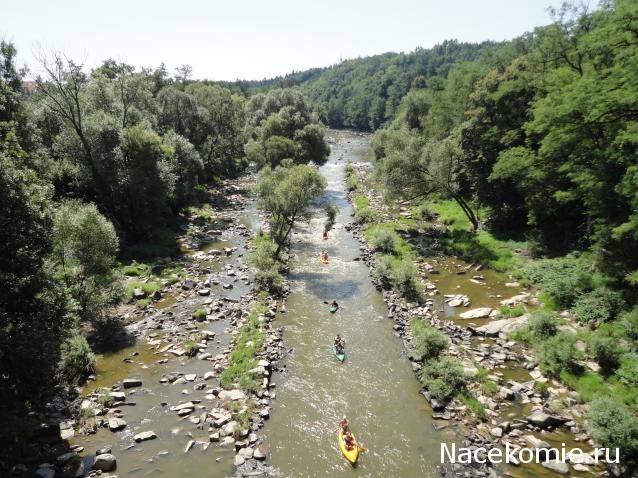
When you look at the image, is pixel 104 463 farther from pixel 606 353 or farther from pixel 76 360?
pixel 606 353

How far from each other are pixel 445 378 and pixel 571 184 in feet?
74.1

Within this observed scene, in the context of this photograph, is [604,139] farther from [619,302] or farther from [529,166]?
[619,302]

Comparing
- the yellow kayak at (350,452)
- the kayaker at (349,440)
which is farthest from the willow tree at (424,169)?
the yellow kayak at (350,452)

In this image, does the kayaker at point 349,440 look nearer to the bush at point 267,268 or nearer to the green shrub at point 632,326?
the green shrub at point 632,326

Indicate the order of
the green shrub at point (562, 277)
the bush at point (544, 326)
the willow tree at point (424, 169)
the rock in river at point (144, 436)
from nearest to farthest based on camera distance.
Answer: the rock in river at point (144, 436) → the bush at point (544, 326) → the green shrub at point (562, 277) → the willow tree at point (424, 169)

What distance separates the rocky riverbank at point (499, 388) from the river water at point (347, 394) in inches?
45.3

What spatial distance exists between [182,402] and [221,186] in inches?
2158

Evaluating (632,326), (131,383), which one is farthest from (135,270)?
(632,326)

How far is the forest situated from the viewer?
51.6 feet

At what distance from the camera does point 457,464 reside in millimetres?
16703

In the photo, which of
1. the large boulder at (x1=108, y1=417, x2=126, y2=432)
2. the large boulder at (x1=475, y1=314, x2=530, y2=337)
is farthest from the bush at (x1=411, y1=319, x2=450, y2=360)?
the large boulder at (x1=108, y1=417, x2=126, y2=432)

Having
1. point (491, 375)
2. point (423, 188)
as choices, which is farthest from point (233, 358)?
point (423, 188)

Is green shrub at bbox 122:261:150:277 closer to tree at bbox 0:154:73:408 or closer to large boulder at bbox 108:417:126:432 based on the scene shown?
large boulder at bbox 108:417:126:432

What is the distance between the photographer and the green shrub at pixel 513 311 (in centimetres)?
2666
